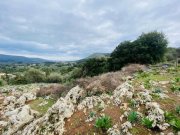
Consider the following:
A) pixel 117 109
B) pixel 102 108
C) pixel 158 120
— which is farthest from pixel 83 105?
pixel 158 120

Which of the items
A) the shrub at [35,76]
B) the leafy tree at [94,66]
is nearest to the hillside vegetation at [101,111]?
the leafy tree at [94,66]

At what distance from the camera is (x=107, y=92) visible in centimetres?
Result: 1845

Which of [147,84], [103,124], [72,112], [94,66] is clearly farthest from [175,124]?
[94,66]

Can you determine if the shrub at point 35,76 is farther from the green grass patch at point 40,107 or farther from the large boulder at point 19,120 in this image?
the large boulder at point 19,120

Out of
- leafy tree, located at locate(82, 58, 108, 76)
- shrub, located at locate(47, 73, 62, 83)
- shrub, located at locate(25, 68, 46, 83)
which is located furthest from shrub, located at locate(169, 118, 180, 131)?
shrub, located at locate(25, 68, 46, 83)

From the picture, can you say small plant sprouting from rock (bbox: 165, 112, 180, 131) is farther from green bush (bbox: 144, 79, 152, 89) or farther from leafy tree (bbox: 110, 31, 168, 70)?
leafy tree (bbox: 110, 31, 168, 70)

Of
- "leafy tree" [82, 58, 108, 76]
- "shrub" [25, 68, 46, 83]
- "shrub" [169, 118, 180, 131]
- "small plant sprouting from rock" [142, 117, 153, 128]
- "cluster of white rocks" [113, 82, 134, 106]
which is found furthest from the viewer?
"shrub" [25, 68, 46, 83]

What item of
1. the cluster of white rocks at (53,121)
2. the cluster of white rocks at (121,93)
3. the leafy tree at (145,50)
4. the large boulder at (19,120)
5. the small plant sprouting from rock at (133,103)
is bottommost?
the large boulder at (19,120)

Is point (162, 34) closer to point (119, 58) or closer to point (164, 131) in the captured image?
point (119, 58)

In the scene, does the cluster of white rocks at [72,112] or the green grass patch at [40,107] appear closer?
the cluster of white rocks at [72,112]

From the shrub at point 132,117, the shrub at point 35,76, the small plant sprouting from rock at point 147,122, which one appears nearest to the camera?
the small plant sprouting from rock at point 147,122

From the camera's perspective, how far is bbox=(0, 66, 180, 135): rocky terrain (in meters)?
13.1

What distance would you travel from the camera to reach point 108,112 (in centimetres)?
1516

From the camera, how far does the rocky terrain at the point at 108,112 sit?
1311 cm
